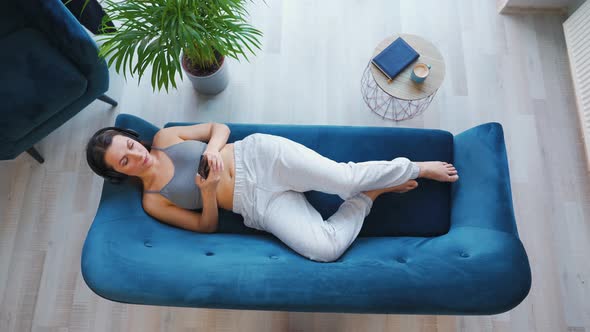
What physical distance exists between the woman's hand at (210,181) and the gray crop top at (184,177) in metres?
0.07

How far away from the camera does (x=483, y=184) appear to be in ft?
5.28

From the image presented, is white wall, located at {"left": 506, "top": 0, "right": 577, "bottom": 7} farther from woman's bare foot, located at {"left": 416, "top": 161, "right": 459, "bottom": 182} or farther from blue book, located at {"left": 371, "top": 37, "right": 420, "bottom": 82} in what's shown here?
woman's bare foot, located at {"left": 416, "top": 161, "right": 459, "bottom": 182}

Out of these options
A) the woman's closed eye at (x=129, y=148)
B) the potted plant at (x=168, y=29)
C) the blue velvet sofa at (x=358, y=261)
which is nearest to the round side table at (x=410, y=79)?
the blue velvet sofa at (x=358, y=261)

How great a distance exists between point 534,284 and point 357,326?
1.04 m

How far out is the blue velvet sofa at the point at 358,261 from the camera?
4.49 ft

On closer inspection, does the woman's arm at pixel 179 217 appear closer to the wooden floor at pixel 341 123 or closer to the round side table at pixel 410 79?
the wooden floor at pixel 341 123

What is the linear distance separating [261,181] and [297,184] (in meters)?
0.17

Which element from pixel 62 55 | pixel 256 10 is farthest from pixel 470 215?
pixel 62 55

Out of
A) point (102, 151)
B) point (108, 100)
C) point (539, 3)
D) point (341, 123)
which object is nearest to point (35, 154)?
point (108, 100)

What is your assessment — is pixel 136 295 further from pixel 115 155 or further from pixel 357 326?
pixel 357 326

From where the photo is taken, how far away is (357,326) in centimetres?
202

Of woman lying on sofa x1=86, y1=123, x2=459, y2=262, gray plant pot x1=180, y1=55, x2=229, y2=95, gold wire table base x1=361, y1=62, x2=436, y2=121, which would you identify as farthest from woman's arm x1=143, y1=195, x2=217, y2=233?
gold wire table base x1=361, y1=62, x2=436, y2=121

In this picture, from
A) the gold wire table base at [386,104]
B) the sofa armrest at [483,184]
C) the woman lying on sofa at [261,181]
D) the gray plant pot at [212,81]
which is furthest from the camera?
the gold wire table base at [386,104]

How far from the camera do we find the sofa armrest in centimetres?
153
